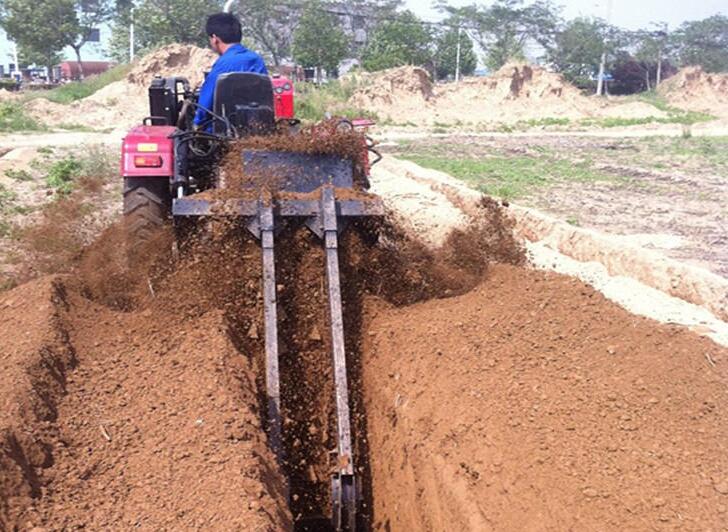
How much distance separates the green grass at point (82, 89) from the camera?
32688 millimetres

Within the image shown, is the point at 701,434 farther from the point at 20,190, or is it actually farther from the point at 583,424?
the point at 20,190

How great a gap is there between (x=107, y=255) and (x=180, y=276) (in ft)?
3.13

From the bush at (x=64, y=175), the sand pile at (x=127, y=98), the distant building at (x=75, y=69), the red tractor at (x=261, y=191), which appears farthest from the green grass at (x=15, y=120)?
the distant building at (x=75, y=69)

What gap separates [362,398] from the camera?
537 cm

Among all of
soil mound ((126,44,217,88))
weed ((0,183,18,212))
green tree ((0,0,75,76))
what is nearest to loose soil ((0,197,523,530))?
weed ((0,183,18,212))

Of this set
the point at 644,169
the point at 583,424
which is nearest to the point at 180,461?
the point at 583,424

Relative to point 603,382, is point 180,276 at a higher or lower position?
higher

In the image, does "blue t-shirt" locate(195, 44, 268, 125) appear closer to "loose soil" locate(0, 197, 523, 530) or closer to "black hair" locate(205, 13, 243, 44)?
"black hair" locate(205, 13, 243, 44)

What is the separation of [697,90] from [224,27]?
50.7 meters

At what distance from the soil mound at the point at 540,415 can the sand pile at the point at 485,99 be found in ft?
112

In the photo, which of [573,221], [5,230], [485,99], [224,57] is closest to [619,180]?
[573,221]

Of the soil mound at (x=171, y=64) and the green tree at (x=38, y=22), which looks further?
the green tree at (x=38, y=22)

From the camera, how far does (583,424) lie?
422 centimetres

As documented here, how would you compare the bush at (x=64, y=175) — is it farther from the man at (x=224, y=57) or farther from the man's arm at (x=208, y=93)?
the man's arm at (x=208, y=93)
